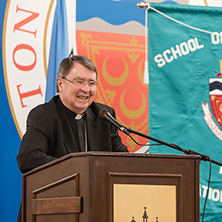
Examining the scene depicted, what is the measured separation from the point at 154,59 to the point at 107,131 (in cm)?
106

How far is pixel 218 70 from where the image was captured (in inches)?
150

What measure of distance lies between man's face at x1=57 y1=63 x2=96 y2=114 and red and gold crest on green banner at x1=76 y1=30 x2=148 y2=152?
983mm

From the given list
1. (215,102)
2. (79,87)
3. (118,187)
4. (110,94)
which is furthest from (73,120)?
(215,102)

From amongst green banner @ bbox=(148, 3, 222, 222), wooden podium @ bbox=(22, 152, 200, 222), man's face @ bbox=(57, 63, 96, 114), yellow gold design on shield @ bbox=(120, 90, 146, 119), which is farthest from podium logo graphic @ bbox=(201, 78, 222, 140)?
wooden podium @ bbox=(22, 152, 200, 222)

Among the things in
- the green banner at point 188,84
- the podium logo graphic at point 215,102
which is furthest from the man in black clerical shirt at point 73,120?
the podium logo graphic at point 215,102

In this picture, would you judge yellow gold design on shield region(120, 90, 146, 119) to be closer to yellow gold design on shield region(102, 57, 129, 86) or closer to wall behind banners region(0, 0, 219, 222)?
wall behind banners region(0, 0, 219, 222)

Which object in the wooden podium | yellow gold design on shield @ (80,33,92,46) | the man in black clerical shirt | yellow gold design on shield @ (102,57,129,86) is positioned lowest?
the wooden podium

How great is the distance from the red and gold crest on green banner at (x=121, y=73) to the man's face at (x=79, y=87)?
0.98m

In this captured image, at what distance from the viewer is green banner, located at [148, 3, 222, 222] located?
12.2ft

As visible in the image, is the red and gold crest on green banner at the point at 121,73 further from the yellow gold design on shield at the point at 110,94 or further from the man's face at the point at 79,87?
the man's face at the point at 79,87

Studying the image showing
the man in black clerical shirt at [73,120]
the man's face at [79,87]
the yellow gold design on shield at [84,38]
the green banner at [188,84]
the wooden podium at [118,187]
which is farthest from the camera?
the yellow gold design on shield at [84,38]

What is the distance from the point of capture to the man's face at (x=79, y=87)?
2910mm

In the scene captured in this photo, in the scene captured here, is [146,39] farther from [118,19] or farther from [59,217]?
[59,217]

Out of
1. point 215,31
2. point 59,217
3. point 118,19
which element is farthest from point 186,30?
point 59,217
